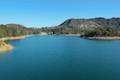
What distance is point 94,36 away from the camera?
123 metres

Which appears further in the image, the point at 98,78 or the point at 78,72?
the point at 78,72

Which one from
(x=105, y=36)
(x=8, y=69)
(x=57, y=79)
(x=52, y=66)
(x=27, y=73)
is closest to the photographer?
(x=57, y=79)

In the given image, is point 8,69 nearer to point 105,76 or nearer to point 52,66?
point 52,66

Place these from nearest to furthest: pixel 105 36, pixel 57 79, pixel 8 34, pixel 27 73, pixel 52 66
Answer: pixel 57 79 → pixel 27 73 → pixel 52 66 → pixel 8 34 → pixel 105 36

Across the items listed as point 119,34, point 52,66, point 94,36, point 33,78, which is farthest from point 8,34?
point 33,78

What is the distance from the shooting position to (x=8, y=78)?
2772cm

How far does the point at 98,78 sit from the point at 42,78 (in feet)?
19.8

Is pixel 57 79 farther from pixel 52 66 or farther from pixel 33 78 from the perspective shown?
pixel 52 66

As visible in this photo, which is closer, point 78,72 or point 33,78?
point 33,78

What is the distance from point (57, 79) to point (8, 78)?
534 cm

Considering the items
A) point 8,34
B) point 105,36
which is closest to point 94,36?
point 105,36

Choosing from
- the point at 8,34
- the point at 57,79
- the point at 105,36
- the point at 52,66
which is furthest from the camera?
the point at 105,36

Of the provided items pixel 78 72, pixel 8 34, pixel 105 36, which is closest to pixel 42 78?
pixel 78 72

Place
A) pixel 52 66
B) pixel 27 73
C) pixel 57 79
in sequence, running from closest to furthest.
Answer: pixel 57 79 → pixel 27 73 → pixel 52 66
